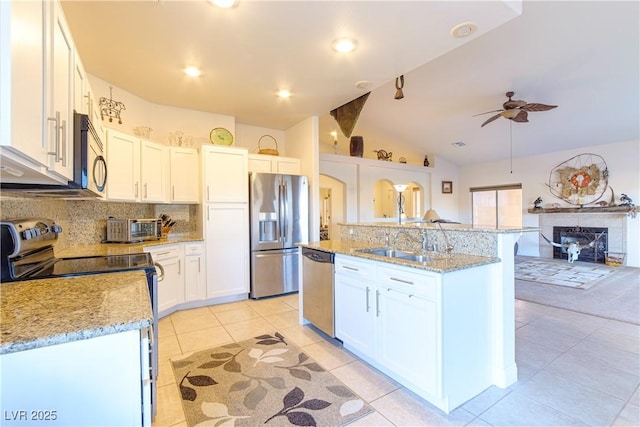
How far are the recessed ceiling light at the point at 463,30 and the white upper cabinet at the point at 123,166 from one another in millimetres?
3357

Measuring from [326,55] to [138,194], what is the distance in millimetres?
2600

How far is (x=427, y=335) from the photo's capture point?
182 centimetres

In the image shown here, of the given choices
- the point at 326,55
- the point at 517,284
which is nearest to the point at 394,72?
the point at 326,55

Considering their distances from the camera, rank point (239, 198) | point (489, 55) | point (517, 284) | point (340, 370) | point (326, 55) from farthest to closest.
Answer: point (517, 284) < point (239, 198) < point (489, 55) < point (326, 55) < point (340, 370)

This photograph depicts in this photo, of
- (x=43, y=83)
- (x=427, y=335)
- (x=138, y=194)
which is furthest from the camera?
(x=138, y=194)

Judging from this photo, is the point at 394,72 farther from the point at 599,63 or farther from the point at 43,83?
the point at 599,63

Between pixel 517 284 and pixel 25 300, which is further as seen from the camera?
pixel 517 284

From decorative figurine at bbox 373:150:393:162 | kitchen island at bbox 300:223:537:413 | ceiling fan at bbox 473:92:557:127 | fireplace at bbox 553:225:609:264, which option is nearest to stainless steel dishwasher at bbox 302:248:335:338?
kitchen island at bbox 300:223:537:413

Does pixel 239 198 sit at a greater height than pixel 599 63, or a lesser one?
lesser

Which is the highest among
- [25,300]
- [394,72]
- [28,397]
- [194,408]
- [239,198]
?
[394,72]

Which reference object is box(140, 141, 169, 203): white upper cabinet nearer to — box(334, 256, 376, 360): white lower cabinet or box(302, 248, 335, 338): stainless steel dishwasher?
box(302, 248, 335, 338): stainless steel dishwasher

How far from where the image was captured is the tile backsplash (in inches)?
75.8

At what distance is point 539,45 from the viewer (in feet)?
11.6

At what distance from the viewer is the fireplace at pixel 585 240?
21.4 feet
